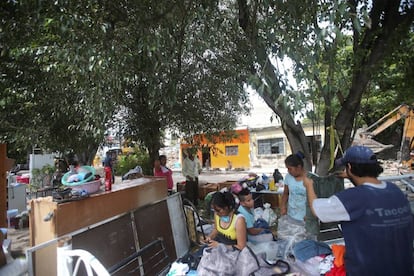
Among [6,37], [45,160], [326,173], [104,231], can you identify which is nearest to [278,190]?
[326,173]

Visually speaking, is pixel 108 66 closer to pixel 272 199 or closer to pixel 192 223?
pixel 192 223

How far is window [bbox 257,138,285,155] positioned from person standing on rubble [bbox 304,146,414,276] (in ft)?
66.9

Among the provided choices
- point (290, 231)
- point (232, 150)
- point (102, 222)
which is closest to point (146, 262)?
point (102, 222)

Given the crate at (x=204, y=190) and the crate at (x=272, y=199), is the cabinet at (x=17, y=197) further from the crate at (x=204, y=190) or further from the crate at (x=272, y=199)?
the crate at (x=272, y=199)

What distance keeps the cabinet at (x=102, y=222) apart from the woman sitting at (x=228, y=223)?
37.4 inches

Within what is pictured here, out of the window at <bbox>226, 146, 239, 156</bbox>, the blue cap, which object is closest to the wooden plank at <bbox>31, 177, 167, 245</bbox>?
the blue cap

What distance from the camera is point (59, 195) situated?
2906mm

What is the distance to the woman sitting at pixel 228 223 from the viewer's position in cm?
290

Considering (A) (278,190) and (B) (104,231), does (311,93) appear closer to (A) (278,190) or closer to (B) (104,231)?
(B) (104,231)

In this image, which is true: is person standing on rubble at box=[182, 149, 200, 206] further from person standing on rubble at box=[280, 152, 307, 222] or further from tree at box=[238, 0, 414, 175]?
person standing on rubble at box=[280, 152, 307, 222]

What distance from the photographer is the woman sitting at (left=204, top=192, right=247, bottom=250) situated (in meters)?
2.90

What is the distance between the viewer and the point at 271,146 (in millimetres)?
22250

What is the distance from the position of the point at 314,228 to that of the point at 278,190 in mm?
2644

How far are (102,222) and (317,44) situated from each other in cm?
263
